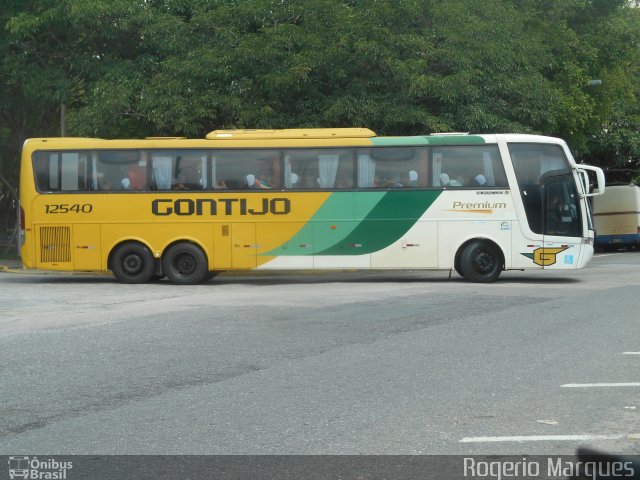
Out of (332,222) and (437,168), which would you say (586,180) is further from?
(332,222)

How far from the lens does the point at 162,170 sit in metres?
20.8

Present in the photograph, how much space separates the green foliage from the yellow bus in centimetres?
335

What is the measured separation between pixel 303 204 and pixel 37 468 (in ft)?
49.7

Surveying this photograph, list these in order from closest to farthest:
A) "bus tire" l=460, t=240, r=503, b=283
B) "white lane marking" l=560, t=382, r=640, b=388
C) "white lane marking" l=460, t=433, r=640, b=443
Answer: "white lane marking" l=460, t=433, r=640, b=443, "white lane marking" l=560, t=382, r=640, b=388, "bus tire" l=460, t=240, r=503, b=283

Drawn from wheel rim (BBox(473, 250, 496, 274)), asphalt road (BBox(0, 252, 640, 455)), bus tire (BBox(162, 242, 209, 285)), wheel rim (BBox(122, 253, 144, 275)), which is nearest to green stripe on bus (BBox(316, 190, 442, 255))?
wheel rim (BBox(473, 250, 496, 274))

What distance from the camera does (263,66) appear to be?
24172 millimetres

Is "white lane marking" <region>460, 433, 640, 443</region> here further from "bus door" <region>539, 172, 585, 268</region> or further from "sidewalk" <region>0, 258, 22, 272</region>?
"sidewalk" <region>0, 258, 22, 272</region>

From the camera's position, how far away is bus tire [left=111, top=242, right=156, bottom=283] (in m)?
20.7

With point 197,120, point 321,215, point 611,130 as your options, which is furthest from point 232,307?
point 611,130

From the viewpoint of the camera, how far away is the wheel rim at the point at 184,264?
20656 millimetres

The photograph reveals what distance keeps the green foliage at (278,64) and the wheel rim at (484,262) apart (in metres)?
5.00

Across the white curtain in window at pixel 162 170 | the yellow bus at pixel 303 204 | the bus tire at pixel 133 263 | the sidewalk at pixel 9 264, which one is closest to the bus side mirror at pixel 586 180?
the yellow bus at pixel 303 204

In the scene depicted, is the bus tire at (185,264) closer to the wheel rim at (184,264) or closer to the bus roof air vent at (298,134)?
the wheel rim at (184,264)

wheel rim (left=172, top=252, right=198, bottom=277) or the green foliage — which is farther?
the green foliage
